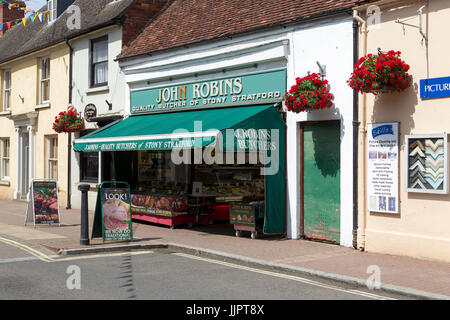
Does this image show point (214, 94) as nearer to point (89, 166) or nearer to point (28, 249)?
point (28, 249)

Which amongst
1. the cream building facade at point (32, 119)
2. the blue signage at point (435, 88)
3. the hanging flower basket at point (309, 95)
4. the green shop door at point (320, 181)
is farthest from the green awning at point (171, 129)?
the cream building facade at point (32, 119)

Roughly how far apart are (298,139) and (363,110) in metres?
1.76

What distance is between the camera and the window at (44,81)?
21.3 metres

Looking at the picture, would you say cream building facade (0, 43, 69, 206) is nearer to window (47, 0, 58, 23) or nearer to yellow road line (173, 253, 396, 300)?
window (47, 0, 58, 23)

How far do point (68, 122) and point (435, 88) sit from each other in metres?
12.6

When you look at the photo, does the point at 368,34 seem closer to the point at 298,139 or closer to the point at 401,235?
the point at 298,139

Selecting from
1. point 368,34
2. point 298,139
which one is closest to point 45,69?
point 298,139

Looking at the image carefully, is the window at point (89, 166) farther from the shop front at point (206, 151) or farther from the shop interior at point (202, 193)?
the shop interior at point (202, 193)

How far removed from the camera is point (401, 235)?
9.51 metres

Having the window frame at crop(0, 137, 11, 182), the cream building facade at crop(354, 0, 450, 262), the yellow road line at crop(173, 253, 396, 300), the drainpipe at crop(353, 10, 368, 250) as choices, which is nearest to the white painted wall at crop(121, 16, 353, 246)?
the drainpipe at crop(353, 10, 368, 250)

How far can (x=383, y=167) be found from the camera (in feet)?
32.4

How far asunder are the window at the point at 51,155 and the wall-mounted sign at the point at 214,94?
571 centimetres

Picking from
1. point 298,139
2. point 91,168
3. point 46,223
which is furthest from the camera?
point 91,168

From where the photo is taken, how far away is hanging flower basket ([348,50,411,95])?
9164 mm
